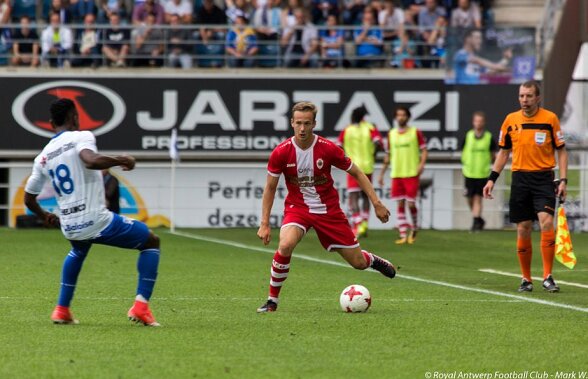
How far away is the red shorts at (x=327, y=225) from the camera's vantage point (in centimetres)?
1109

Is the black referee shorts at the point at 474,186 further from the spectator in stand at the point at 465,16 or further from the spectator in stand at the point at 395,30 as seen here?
the spectator in stand at the point at 465,16

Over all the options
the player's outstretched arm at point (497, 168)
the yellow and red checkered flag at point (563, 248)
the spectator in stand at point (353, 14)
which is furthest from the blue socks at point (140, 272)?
the spectator in stand at point (353, 14)

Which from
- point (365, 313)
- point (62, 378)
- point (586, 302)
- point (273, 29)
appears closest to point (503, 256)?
point (586, 302)

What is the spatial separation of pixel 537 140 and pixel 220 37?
15107 mm

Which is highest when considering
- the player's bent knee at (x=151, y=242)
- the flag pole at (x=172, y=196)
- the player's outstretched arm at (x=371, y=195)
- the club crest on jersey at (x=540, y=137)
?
the club crest on jersey at (x=540, y=137)

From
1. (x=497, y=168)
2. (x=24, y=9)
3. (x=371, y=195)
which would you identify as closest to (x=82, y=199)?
(x=371, y=195)

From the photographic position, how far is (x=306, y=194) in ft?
36.5

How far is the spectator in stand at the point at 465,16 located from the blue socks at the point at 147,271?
18654 millimetres

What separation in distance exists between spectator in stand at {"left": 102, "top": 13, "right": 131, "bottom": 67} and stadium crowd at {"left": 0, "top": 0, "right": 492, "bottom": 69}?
0.02m

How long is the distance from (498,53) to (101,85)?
330 inches

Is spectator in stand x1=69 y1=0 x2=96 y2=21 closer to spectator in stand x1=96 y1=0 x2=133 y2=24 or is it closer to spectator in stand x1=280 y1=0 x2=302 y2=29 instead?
spectator in stand x1=96 y1=0 x2=133 y2=24

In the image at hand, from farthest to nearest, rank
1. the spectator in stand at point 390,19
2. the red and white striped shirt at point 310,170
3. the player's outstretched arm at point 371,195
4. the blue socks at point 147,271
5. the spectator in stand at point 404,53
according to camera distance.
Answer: the spectator in stand at point 390,19 < the spectator in stand at point 404,53 < the red and white striped shirt at point 310,170 < the player's outstretched arm at point 371,195 < the blue socks at point 147,271

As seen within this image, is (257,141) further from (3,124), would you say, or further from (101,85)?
(3,124)

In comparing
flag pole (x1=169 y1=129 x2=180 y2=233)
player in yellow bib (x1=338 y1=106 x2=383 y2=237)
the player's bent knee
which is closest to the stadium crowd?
flag pole (x1=169 y1=129 x2=180 y2=233)
